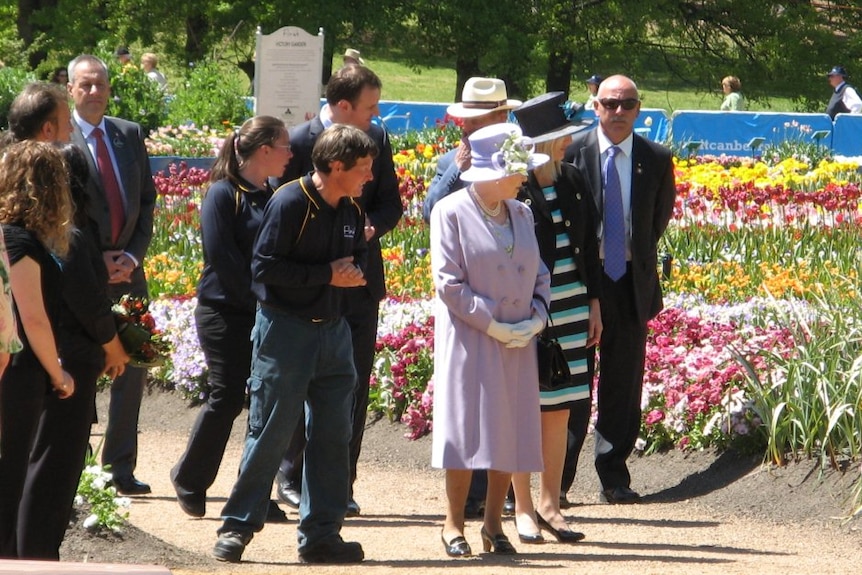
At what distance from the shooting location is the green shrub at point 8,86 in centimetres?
2173

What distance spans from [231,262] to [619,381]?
2.18 metres

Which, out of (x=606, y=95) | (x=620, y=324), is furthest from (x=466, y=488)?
(x=606, y=95)

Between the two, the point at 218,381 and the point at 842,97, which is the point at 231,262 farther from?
the point at 842,97

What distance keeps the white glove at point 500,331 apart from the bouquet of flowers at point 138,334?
4.08 feet

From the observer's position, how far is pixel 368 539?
21.4ft

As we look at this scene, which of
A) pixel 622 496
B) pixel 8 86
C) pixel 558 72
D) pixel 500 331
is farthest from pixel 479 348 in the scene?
pixel 558 72

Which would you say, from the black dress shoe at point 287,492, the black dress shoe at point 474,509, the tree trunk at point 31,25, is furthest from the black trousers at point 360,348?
the tree trunk at point 31,25

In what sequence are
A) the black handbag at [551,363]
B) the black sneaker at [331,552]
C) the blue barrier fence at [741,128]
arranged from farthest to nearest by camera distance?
the blue barrier fence at [741,128]
the black handbag at [551,363]
the black sneaker at [331,552]

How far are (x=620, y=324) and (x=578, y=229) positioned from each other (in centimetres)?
94

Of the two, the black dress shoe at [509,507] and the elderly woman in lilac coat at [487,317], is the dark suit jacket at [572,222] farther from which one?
Result: the black dress shoe at [509,507]

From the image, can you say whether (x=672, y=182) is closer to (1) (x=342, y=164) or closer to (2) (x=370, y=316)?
(2) (x=370, y=316)

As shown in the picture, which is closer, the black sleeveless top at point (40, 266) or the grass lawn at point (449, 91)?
the black sleeveless top at point (40, 266)

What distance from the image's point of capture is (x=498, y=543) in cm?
607

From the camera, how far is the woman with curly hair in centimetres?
490
